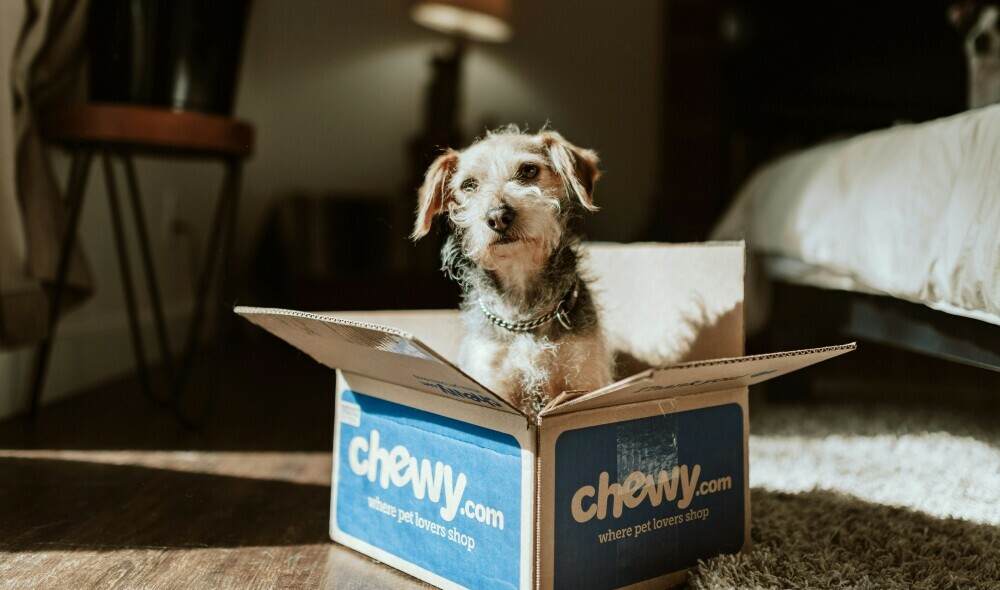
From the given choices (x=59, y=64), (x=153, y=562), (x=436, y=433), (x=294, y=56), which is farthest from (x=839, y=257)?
(x=294, y=56)

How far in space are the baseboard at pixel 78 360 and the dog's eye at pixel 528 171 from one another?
1635 mm

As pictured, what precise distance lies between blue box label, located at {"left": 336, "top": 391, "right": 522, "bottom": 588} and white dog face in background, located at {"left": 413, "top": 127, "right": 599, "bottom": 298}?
25 cm

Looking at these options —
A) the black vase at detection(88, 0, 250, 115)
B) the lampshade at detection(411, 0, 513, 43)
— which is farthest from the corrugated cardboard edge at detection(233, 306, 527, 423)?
the lampshade at detection(411, 0, 513, 43)

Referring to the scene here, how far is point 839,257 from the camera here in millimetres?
1821

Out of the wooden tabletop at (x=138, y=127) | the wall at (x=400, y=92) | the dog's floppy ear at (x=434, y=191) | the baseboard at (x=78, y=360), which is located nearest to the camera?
the dog's floppy ear at (x=434, y=191)

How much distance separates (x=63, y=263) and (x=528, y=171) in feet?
4.89

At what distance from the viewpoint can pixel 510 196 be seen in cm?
108

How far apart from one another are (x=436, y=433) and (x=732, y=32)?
9.59 feet

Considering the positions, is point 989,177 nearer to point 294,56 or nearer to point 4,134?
point 4,134

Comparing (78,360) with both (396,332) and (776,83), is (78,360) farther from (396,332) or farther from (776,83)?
(776,83)

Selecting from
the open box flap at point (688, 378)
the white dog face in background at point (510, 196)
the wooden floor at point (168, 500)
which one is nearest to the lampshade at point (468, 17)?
the wooden floor at point (168, 500)

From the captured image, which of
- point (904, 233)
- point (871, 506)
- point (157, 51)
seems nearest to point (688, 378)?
point (871, 506)

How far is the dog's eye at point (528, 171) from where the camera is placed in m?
1.15

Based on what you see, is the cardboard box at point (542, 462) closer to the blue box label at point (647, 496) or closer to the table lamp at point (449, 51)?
the blue box label at point (647, 496)
